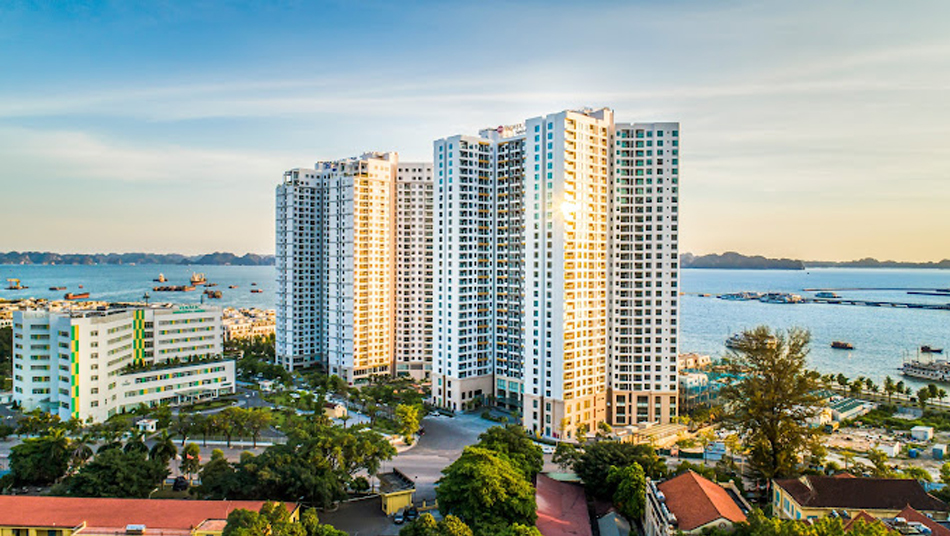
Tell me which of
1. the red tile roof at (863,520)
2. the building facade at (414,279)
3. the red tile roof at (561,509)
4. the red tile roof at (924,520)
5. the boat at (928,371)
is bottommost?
the boat at (928,371)

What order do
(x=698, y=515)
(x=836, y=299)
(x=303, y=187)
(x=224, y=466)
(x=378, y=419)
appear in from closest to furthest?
(x=698, y=515) → (x=224, y=466) → (x=378, y=419) → (x=303, y=187) → (x=836, y=299)

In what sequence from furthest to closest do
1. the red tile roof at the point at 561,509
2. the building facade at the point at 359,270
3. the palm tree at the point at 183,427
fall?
1. the building facade at the point at 359,270
2. the palm tree at the point at 183,427
3. the red tile roof at the point at 561,509

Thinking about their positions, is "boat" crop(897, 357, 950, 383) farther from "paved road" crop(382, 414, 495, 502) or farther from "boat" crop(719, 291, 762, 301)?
"boat" crop(719, 291, 762, 301)

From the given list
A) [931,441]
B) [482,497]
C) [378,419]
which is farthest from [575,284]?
[931,441]

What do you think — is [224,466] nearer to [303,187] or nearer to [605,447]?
[605,447]

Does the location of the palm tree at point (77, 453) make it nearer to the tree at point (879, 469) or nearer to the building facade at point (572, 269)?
the building facade at point (572, 269)

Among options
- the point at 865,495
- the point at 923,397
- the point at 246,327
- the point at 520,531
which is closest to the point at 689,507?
the point at 520,531

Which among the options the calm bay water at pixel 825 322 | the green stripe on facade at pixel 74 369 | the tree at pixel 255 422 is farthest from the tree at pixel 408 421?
the calm bay water at pixel 825 322
